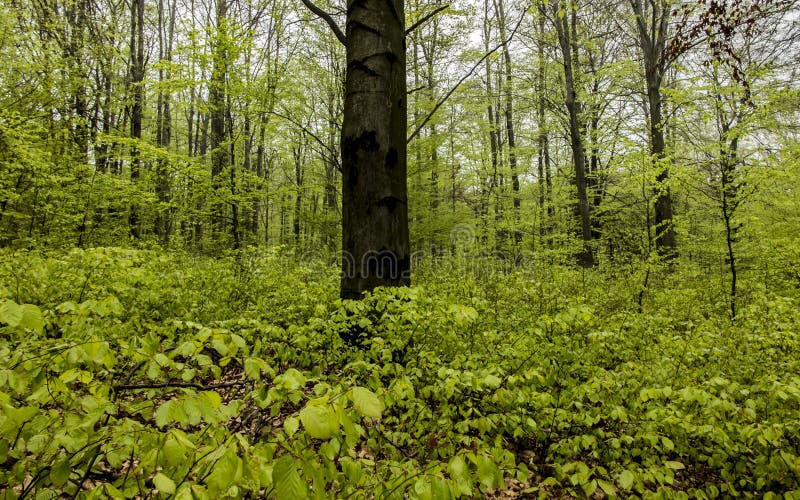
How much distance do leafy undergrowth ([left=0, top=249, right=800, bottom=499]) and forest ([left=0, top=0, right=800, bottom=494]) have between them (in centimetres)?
2

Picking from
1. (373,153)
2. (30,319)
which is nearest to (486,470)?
(30,319)

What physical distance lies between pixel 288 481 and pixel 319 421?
168 mm

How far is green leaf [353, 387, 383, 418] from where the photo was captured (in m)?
1.05

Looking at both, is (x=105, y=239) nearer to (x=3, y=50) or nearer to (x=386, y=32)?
(x=3, y=50)

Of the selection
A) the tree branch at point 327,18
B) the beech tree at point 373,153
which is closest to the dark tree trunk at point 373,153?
the beech tree at point 373,153

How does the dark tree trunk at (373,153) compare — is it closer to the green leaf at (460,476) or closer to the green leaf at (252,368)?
the green leaf at (252,368)

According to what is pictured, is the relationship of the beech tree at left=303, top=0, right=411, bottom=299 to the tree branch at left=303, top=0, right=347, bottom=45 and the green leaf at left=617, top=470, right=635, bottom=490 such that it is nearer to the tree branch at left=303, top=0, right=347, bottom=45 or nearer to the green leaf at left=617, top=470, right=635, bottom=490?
the tree branch at left=303, top=0, right=347, bottom=45

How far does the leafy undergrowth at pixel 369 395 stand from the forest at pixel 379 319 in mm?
21

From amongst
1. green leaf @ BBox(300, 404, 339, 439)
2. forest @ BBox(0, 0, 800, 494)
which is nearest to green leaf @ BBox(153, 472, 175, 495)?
forest @ BBox(0, 0, 800, 494)

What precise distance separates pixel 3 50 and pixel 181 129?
15232 mm

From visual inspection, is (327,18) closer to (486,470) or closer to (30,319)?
(30,319)

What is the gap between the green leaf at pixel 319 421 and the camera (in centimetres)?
98

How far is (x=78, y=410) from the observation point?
139cm

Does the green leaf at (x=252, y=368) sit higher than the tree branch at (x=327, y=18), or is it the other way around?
the tree branch at (x=327, y=18)
